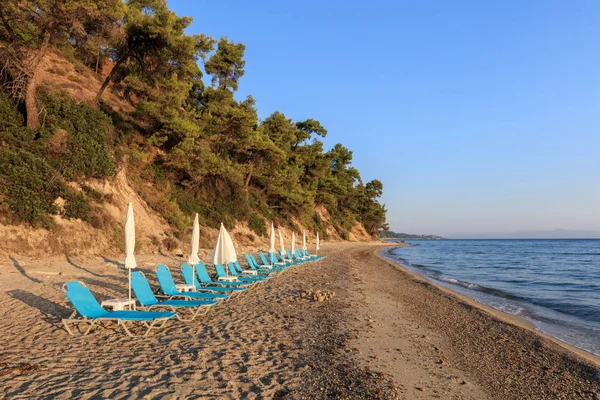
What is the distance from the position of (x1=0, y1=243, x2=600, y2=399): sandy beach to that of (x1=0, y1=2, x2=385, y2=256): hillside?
187 inches

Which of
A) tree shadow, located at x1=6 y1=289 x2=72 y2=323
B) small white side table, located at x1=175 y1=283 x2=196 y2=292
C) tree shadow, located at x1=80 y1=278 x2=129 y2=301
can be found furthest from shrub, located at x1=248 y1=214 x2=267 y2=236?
tree shadow, located at x1=6 y1=289 x2=72 y2=323

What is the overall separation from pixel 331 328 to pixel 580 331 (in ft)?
21.6

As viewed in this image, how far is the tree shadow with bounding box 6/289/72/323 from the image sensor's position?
675 centimetres

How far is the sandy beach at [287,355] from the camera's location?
13.3 ft

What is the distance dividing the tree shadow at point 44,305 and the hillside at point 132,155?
465 centimetres

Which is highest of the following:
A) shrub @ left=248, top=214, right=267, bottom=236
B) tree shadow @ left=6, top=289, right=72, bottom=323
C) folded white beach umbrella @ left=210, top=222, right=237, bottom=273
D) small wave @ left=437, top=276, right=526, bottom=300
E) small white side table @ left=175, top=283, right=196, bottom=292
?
shrub @ left=248, top=214, right=267, bottom=236

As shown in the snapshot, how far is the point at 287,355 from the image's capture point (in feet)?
17.0

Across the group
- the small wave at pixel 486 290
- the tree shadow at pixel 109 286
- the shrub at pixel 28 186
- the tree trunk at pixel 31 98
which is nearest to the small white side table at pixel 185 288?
the tree shadow at pixel 109 286

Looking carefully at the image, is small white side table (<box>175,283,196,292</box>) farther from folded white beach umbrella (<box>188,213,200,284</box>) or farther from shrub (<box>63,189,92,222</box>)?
shrub (<box>63,189,92,222</box>)

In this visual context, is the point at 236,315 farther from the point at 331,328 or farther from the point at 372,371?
the point at 372,371

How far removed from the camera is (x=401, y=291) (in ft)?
43.2

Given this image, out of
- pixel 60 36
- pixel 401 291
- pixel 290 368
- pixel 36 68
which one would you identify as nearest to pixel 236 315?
pixel 290 368

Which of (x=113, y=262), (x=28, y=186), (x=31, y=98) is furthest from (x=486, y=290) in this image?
(x=31, y=98)

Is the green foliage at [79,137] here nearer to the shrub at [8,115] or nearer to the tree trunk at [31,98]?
the tree trunk at [31,98]
